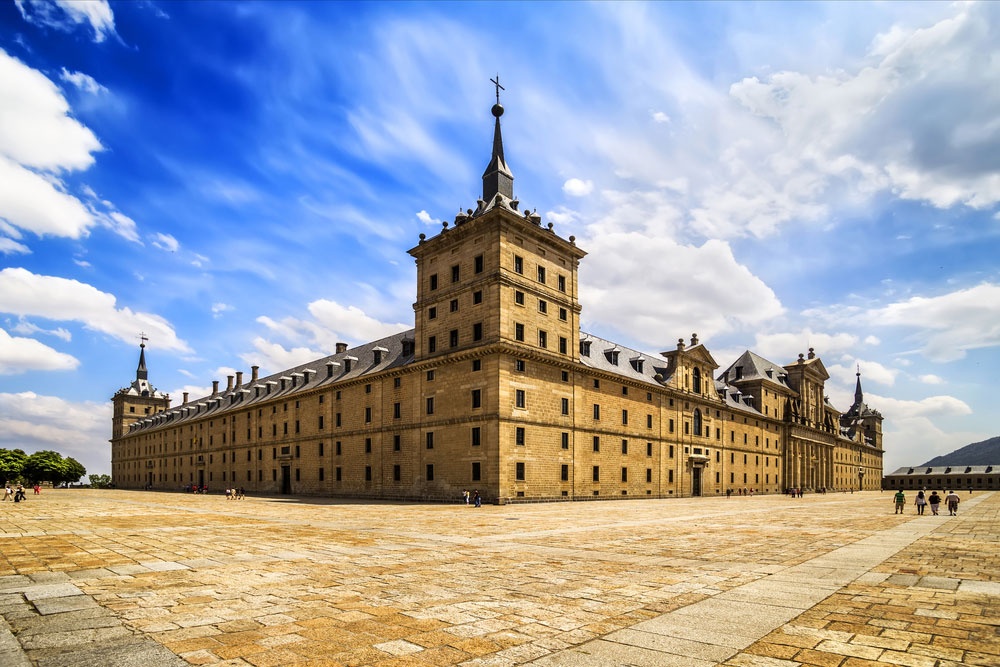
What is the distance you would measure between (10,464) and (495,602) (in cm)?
10712

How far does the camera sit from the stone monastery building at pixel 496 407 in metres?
41.7

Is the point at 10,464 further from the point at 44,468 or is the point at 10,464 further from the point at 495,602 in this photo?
the point at 495,602

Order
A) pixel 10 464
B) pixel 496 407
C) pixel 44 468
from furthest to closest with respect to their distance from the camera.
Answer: pixel 44 468, pixel 10 464, pixel 496 407

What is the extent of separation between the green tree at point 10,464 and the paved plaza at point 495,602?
302 ft

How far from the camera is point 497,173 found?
48.3 meters

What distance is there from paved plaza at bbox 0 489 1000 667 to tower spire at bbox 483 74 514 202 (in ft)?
118

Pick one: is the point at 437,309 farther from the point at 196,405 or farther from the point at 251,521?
the point at 196,405

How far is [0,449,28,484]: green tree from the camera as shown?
86.0 m

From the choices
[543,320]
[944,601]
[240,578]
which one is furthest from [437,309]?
[944,601]

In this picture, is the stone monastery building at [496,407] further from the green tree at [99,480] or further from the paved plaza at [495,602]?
the green tree at [99,480]

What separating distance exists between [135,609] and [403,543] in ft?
27.3

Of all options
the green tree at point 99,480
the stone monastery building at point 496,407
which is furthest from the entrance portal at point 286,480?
the green tree at point 99,480

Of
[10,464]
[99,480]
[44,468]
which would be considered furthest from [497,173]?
[99,480]

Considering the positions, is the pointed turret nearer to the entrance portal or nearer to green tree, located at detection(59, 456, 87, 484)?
green tree, located at detection(59, 456, 87, 484)
